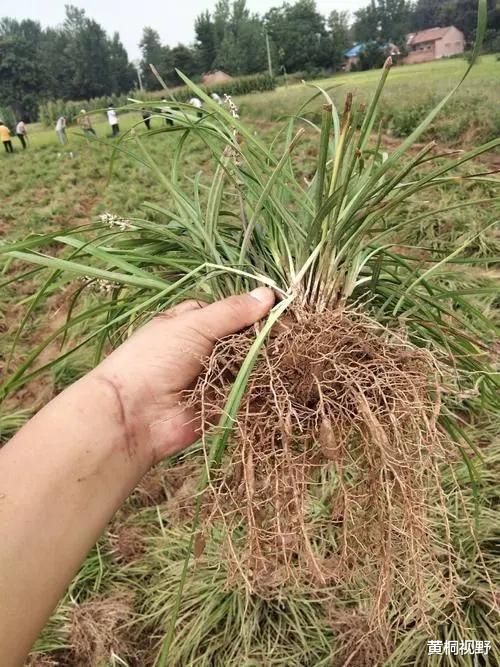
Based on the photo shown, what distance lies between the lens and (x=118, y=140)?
1.06 metres

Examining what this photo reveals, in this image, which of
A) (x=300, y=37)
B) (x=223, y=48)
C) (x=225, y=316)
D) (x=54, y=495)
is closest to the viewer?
(x=54, y=495)

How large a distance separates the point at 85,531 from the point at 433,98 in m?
8.65

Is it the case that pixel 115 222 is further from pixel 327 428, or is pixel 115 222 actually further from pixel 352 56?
pixel 352 56

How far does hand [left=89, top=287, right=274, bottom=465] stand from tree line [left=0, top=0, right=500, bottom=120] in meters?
31.4

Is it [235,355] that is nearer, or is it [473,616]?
[235,355]

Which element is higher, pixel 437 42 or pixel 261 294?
pixel 437 42

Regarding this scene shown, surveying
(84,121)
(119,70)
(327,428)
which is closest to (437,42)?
(119,70)

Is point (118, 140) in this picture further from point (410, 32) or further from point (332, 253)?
point (410, 32)

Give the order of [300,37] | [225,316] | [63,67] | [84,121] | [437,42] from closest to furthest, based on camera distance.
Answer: [225,316] → [84,121] → [437,42] → [300,37] → [63,67]

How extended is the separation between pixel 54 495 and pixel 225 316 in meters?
0.44

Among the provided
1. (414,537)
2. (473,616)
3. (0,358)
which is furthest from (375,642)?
(0,358)

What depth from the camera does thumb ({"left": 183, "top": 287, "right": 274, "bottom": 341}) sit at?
91cm

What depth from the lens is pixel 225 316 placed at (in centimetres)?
91

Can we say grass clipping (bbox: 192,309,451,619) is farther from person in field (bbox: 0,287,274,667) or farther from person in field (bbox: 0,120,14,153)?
person in field (bbox: 0,120,14,153)
